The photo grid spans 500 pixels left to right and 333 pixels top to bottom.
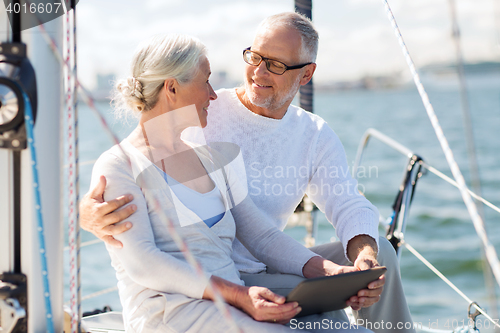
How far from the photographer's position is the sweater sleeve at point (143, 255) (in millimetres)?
1012

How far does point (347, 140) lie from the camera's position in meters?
13.0

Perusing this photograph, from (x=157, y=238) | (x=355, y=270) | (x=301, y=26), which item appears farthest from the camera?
(x=301, y=26)

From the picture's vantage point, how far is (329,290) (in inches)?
41.8

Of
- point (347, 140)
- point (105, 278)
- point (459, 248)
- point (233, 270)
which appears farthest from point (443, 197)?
point (233, 270)

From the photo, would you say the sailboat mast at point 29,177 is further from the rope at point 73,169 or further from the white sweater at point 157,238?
the white sweater at point 157,238

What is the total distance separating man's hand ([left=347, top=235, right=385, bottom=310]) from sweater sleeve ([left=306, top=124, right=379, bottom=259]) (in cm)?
2

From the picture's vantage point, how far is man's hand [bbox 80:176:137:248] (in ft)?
3.28

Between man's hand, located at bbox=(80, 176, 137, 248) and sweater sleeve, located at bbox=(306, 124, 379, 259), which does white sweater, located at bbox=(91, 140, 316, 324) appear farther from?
sweater sleeve, located at bbox=(306, 124, 379, 259)

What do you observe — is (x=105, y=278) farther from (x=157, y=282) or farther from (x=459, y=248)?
(x=157, y=282)

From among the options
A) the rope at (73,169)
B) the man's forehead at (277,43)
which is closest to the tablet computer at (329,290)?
the rope at (73,169)

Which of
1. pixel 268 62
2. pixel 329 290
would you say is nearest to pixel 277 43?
pixel 268 62

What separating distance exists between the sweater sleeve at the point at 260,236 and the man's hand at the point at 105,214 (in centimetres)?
38

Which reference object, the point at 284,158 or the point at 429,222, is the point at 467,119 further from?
the point at 429,222

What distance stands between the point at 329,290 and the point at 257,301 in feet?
0.51
